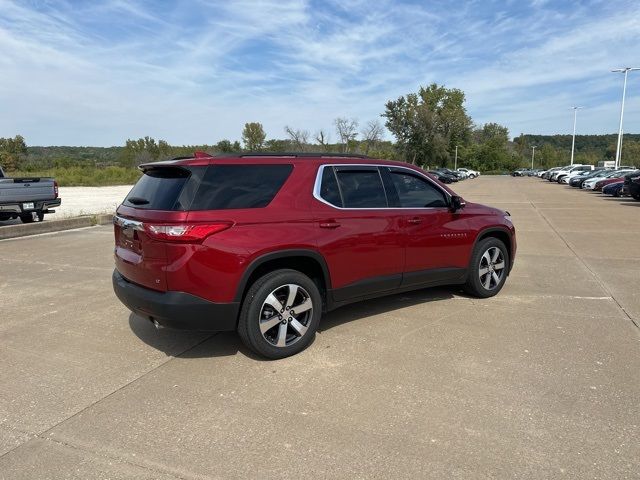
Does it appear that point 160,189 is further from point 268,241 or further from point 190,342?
point 190,342

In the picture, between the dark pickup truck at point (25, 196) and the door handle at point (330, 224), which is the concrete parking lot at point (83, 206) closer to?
the dark pickup truck at point (25, 196)

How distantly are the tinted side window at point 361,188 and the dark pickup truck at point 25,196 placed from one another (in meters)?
10.5

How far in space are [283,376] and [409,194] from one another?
2381 mm

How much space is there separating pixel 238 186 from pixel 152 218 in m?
0.72

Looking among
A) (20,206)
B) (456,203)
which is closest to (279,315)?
(456,203)

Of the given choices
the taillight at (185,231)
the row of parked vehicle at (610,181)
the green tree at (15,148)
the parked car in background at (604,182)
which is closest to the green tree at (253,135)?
the green tree at (15,148)

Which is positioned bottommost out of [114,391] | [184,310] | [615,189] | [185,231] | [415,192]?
[114,391]

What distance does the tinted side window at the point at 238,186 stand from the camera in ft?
12.0

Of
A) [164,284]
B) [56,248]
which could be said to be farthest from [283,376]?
[56,248]

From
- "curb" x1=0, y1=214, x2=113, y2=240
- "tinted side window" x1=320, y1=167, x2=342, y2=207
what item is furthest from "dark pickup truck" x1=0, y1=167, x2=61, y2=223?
"tinted side window" x1=320, y1=167, x2=342, y2=207

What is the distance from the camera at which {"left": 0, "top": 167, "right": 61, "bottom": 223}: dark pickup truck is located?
37.4 feet

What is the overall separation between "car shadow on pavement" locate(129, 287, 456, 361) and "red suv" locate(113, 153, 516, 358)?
472mm

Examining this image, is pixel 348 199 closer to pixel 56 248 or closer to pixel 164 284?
pixel 164 284

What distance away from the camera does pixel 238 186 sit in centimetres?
383
